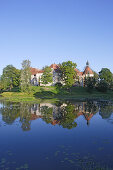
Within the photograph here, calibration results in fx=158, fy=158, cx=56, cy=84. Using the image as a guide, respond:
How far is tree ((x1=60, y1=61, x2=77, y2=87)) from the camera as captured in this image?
249 feet

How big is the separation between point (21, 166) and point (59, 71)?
77.9 meters

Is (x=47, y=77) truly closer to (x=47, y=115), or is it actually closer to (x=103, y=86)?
(x=103, y=86)

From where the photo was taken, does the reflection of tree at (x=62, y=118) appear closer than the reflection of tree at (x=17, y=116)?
Yes

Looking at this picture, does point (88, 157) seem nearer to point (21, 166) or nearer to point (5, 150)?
point (21, 166)

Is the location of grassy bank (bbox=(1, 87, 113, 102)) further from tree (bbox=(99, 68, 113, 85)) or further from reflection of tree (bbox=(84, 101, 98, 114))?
reflection of tree (bbox=(84, 101, 98, 114))

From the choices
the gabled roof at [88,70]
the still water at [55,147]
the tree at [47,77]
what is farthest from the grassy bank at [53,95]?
the still water at [55,147]

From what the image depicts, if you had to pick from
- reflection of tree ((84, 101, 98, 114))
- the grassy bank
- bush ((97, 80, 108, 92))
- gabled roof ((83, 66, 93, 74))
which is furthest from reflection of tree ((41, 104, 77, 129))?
gabled roof ((83, 66, 93, 74))

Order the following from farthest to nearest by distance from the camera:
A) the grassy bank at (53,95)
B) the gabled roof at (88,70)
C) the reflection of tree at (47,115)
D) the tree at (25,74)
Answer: the gabled roof at (88,70), the grassy bank at (53,95), the tree at (25,74), the reflection of tree at (47,115)

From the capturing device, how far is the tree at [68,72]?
75812 mm

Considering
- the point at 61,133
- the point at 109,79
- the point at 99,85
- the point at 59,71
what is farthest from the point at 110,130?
the point at 109,79

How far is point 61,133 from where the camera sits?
15.2 m

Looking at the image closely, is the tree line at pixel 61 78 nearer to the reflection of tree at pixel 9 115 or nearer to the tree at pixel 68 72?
the tree at pixel 68 72

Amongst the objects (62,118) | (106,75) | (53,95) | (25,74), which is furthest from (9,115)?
(106,75)

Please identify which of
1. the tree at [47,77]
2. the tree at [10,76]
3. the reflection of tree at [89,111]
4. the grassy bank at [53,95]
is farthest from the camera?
the tree at [47,77]
